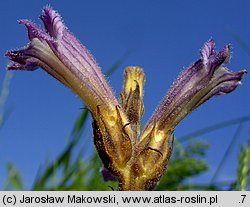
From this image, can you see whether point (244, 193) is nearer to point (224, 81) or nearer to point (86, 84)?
point (224, 81)

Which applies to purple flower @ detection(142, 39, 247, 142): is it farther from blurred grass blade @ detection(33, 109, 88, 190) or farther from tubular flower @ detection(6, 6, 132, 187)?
blurred grass blade @ detection(33, 109, 88, 190)

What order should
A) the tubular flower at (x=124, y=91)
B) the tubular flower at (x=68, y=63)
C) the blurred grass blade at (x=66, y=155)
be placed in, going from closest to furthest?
1. the tubular flower at (x=124, y=91)
2. the tubular flower at (x=68, y=63)
3. the blurred grass blade at (x=66, y=155)

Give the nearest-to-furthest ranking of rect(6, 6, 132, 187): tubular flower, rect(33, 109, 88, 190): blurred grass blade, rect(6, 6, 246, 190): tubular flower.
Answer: rect(6, 6, 246, 190): tubular flower, rect(6, 6, 132, 187): tubular flower, rect(33, 109, 88, 190): blurred grass blade

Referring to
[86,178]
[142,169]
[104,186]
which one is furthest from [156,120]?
[86,178]

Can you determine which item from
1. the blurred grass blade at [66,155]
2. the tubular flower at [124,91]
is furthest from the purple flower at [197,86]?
the blurred grass blade at [66,155]

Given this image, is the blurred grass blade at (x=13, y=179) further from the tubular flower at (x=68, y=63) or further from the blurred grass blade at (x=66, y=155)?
the tubular flower at (x=68, y=63)

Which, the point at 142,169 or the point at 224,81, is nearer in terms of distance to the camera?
the point at 142,169

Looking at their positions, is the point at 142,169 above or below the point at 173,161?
below

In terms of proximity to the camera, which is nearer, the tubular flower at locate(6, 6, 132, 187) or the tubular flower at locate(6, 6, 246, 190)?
the tubular flower at locate(6, 6, 246, 190)

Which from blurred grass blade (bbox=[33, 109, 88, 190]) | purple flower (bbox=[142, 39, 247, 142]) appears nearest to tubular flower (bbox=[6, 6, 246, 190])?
purple flower (bbox=[142, 39, 247, 142])
